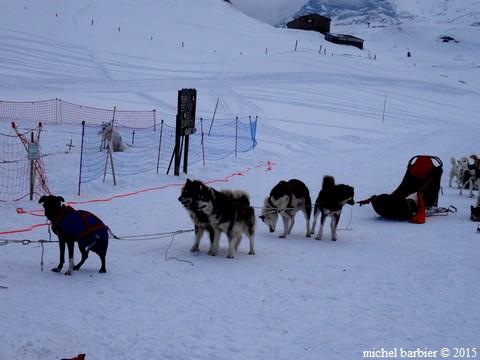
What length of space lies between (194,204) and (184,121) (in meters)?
7.46

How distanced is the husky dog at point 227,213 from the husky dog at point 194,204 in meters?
0.03

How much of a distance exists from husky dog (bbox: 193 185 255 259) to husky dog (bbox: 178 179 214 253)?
1.2 inches

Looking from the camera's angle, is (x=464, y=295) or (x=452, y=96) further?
(x=452, y=96)

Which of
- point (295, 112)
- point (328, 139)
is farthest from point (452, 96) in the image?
point (328, 139)

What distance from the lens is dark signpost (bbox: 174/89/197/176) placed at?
13430 mm

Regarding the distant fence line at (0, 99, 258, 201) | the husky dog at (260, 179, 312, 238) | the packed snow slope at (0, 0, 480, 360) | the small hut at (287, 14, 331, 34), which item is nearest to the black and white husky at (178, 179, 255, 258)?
the packed snow slope at (0, 0, 480, 360)

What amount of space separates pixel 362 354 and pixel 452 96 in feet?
134

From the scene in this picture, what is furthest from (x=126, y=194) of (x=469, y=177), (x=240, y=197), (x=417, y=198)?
(x=469, y=177)

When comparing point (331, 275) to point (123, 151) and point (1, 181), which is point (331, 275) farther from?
point (123, 151)

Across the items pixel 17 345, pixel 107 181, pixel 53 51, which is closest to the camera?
pixel 17 345

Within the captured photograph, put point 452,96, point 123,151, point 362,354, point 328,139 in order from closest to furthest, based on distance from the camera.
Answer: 1. point 362,354
2. point 123,151
3. point 328,139
4. point 452,96

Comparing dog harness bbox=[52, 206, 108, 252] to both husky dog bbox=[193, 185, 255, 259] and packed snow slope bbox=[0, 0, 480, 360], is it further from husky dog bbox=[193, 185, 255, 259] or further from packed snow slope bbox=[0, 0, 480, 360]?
husky dog bbox=[193, 185, 255, 259]

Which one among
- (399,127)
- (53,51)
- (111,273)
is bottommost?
(111,273)

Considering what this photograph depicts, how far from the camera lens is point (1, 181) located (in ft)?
35.1
